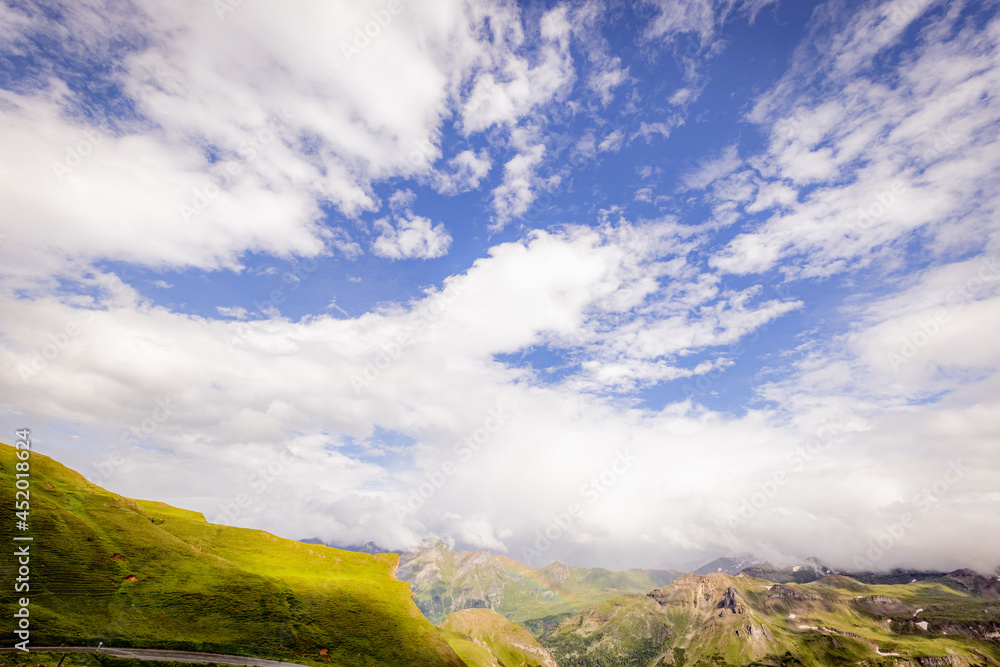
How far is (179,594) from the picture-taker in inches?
3996

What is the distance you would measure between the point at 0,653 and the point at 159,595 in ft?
106

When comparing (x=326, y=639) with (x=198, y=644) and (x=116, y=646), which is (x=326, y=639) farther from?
(x=116, y=646)

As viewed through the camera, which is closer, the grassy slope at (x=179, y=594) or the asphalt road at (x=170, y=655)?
the asphalt road at (x=170, y=655)

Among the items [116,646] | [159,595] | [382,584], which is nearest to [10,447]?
[159,595]

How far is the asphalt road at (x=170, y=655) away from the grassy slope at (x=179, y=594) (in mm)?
1800

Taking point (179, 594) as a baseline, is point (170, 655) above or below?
below

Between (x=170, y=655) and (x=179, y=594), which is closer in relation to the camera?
(x=170, y=655)

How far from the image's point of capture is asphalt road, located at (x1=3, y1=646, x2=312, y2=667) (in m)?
76.3

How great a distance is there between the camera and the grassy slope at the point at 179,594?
8788 centimetres

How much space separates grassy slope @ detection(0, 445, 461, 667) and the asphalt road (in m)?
1.80

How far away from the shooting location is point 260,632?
340ft

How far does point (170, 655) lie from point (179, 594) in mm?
19012

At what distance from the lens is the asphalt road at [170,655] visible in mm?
76300

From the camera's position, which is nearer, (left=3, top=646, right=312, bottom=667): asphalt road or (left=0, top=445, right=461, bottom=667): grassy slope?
(left=3, top=646, right=312, bottom=667): asphalt road
